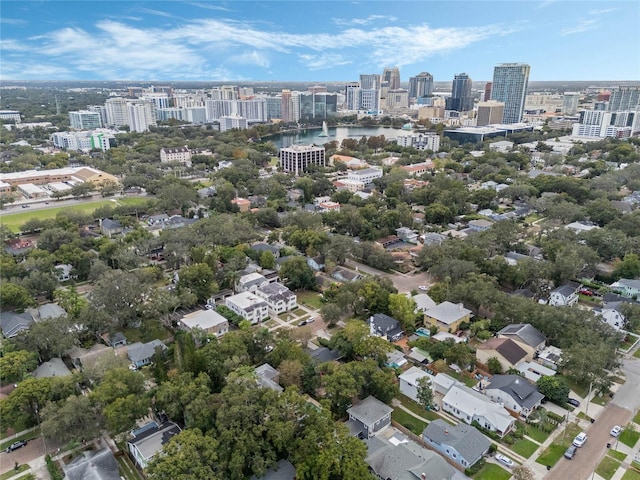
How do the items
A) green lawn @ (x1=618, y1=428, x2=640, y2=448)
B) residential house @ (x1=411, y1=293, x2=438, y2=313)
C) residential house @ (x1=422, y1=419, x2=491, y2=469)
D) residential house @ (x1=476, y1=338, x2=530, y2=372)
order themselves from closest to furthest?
1. residential house @ (x1=422, y1=419, x2=491, y2=469)
2. green lawn @ (x1=618, y1=428, x2=640, y2=448)
3. residential house @ (x1=476, y1=338, x2=530, y2=372)
4. residential house @ (x1=411, y1=293, x2=438, y2=313)

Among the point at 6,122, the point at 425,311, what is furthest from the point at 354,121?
the point at 425,311

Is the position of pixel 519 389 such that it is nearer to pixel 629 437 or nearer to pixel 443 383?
pixel 443 383

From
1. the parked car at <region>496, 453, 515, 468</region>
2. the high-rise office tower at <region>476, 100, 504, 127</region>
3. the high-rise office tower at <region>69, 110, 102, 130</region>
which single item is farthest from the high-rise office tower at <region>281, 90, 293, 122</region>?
the parked car at <region>496, 453, 515, 468</region>

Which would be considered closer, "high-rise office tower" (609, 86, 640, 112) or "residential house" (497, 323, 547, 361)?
"residential house" (497, 323, 547, 361)

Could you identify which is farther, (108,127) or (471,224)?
(108,127)

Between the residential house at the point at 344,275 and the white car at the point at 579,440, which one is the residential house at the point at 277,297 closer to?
the residential house at the point at 344,275

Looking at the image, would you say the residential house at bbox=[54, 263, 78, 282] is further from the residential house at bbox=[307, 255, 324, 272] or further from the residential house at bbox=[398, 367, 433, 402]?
the residential house at bbox=[398, 367, 433, 402]

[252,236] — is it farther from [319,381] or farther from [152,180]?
[152,180]
